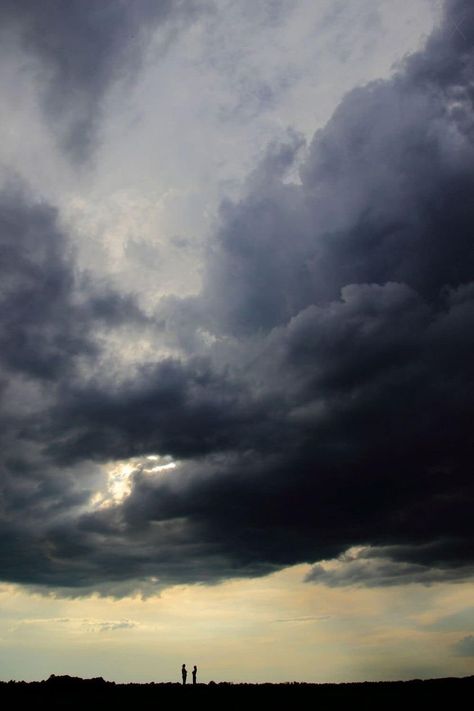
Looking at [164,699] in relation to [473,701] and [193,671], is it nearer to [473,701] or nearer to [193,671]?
[193,671]

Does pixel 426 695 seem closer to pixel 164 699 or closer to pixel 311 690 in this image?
pixel 311 690

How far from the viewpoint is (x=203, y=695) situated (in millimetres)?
67500

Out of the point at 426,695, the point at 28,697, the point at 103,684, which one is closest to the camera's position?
the point at 28,697

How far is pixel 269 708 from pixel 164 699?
12.7 meters

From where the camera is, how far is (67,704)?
5791cm

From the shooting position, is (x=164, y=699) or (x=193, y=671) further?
(x=193, y=671)

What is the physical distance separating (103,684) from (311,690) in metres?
27.0

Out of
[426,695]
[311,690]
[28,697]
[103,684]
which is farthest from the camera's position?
[311,690]

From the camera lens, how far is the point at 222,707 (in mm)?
57219

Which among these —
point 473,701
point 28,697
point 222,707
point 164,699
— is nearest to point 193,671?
point 164,699

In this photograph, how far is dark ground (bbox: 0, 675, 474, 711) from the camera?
195 feet

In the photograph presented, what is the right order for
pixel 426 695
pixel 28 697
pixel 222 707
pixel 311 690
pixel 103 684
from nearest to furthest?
pixel 222 707 → pixel 28 697 → pixel 426 695 → pixel 103 684 → pixel 311 690

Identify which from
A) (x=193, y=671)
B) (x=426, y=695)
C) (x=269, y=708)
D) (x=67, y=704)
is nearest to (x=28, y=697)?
(x=67, y=704)

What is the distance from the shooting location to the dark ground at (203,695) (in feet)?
195
